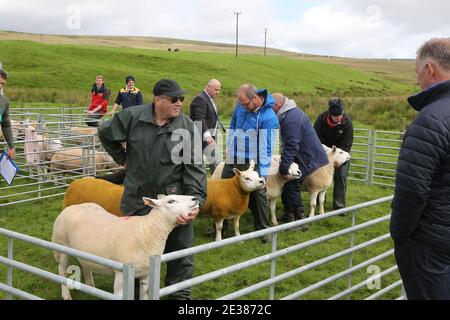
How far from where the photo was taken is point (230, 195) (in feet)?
22.3

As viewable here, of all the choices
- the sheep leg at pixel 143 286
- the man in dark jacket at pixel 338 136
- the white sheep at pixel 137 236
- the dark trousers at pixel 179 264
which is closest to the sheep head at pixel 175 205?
the white sheep at pixel 137 236

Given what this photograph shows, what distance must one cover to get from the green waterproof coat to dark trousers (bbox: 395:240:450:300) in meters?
1.80

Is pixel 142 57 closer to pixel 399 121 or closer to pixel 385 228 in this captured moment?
pixel 399 121

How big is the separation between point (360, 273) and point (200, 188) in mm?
2743

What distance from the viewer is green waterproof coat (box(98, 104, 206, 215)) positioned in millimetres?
4074

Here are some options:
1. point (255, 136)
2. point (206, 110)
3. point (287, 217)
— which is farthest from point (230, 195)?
point (206, 110)

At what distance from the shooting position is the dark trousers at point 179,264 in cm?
416

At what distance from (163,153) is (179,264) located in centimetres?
94

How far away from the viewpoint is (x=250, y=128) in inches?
256

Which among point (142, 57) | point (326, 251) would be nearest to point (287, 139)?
point (326, 251)

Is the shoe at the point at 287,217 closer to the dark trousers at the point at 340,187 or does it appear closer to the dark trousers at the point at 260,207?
the dark trousers at the point at 260,207

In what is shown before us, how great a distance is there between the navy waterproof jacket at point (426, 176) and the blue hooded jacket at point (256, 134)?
348cm

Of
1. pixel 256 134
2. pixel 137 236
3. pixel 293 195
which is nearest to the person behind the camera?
pixel 137 236

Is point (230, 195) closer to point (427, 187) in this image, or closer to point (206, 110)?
point (206, 110)
